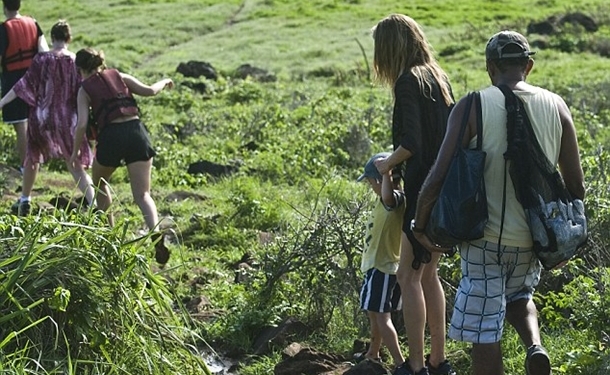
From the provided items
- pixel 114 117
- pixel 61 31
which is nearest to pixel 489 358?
pixel 114 117

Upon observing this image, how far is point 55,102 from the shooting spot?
980 centimetres

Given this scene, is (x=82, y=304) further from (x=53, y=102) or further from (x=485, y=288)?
(x=53, y=102)

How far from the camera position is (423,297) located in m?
5.99

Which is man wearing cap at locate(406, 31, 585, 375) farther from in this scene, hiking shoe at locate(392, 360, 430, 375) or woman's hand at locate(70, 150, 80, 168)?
woman's hand at locate(70, 150, 80, 168)

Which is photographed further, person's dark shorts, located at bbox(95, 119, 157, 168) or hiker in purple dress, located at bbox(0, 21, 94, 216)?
hiker in purple dress, located at bbox(0, 21, 94, 216)

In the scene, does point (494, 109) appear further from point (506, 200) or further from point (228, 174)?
point (228, 174)

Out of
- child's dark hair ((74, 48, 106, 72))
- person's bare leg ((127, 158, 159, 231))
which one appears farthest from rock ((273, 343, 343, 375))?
child's dark hair ((74, 48, 106, 72))

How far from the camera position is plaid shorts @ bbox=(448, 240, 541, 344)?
5.20m

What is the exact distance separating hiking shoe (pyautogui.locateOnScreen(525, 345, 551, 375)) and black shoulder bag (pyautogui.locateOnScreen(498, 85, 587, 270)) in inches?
16.0

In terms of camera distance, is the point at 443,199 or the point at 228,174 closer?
the point at 443,199

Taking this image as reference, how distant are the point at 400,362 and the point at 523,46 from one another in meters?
1.83

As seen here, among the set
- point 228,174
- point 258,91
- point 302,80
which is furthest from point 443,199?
point 302,80

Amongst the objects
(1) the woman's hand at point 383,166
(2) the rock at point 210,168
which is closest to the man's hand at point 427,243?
(1) the woman's hand at point 383,166

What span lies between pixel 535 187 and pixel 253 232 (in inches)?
200
